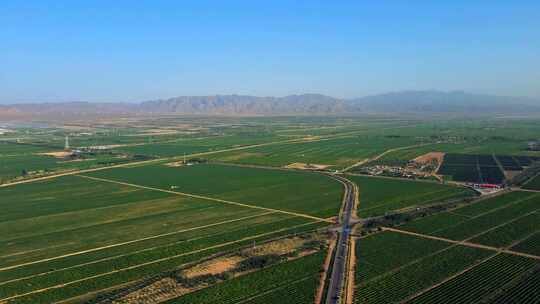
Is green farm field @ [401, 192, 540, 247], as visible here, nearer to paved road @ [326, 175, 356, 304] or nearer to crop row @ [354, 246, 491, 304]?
crop row @ [354, 246, 491, 304]

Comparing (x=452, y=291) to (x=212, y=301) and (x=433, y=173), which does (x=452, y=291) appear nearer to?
(x=212, y=301)

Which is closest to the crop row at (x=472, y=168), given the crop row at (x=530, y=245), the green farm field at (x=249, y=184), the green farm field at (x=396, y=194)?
the green farm field at (x=396, y=194)

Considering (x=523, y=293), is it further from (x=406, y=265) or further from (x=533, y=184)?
(x=533, y=184)

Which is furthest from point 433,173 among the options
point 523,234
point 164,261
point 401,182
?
point 164,261

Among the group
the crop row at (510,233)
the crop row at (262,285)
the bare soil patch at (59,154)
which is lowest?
the crop row at (262,285)

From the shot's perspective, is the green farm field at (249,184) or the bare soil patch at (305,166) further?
the bare soil patch at (305,166)

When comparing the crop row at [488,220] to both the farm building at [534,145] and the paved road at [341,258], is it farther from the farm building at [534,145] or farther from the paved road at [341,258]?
the farm building at [534,145]
